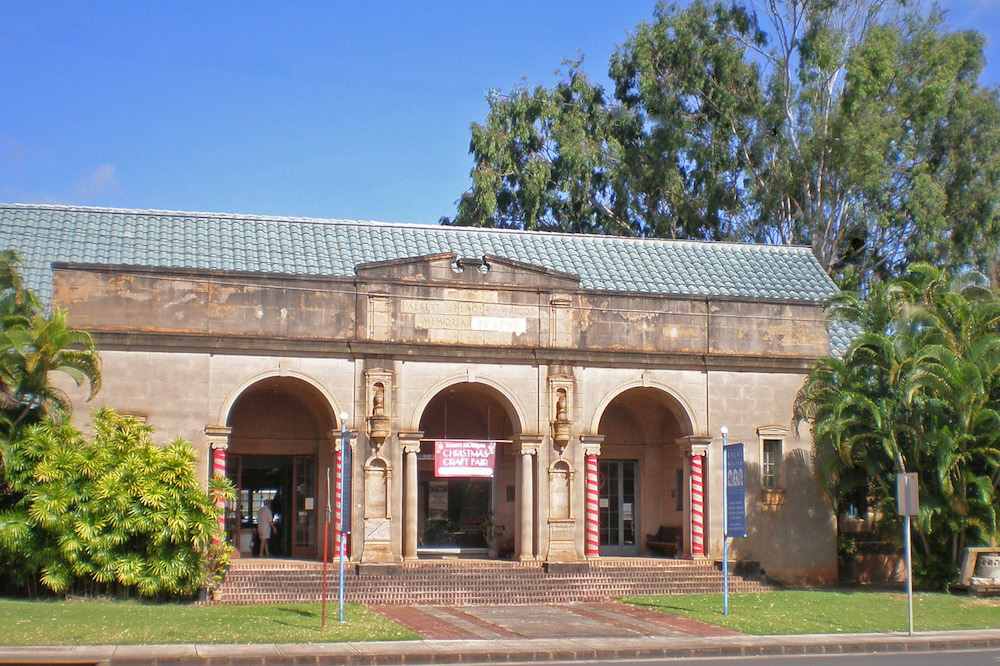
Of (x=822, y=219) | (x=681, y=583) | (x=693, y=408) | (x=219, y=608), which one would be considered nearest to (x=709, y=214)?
(x=822, y=219)

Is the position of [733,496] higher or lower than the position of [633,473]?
lower

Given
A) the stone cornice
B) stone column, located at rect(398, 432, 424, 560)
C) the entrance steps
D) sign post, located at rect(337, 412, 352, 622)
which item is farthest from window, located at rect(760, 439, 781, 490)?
sign post, located at rect(337, 412, 352, 622)

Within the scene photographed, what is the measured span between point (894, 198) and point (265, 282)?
24.9 m

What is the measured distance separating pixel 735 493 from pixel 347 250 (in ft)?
38.2

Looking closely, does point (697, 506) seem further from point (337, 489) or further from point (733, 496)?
point (337, 489)

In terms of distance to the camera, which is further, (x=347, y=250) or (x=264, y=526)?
(x=347, y=250)

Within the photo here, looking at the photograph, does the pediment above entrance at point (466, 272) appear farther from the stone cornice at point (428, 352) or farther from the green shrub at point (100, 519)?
the green shrub at point (100, 519)

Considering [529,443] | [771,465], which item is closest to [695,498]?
[771,465]

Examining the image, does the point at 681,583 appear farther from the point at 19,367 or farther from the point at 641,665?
the point at 19,367

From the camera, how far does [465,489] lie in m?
28.8

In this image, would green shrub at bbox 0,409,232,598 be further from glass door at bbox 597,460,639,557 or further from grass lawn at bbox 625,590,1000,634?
glass door at bbox 597,460,639,557

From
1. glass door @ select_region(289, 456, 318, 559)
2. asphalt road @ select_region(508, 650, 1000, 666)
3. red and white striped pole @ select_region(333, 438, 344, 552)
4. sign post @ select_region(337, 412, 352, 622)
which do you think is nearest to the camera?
asphalt road @ select_region(508, 650, 1000, 666)

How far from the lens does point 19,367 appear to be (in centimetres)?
2152

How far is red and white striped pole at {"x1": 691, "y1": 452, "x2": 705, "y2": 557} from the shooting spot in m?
26.8
